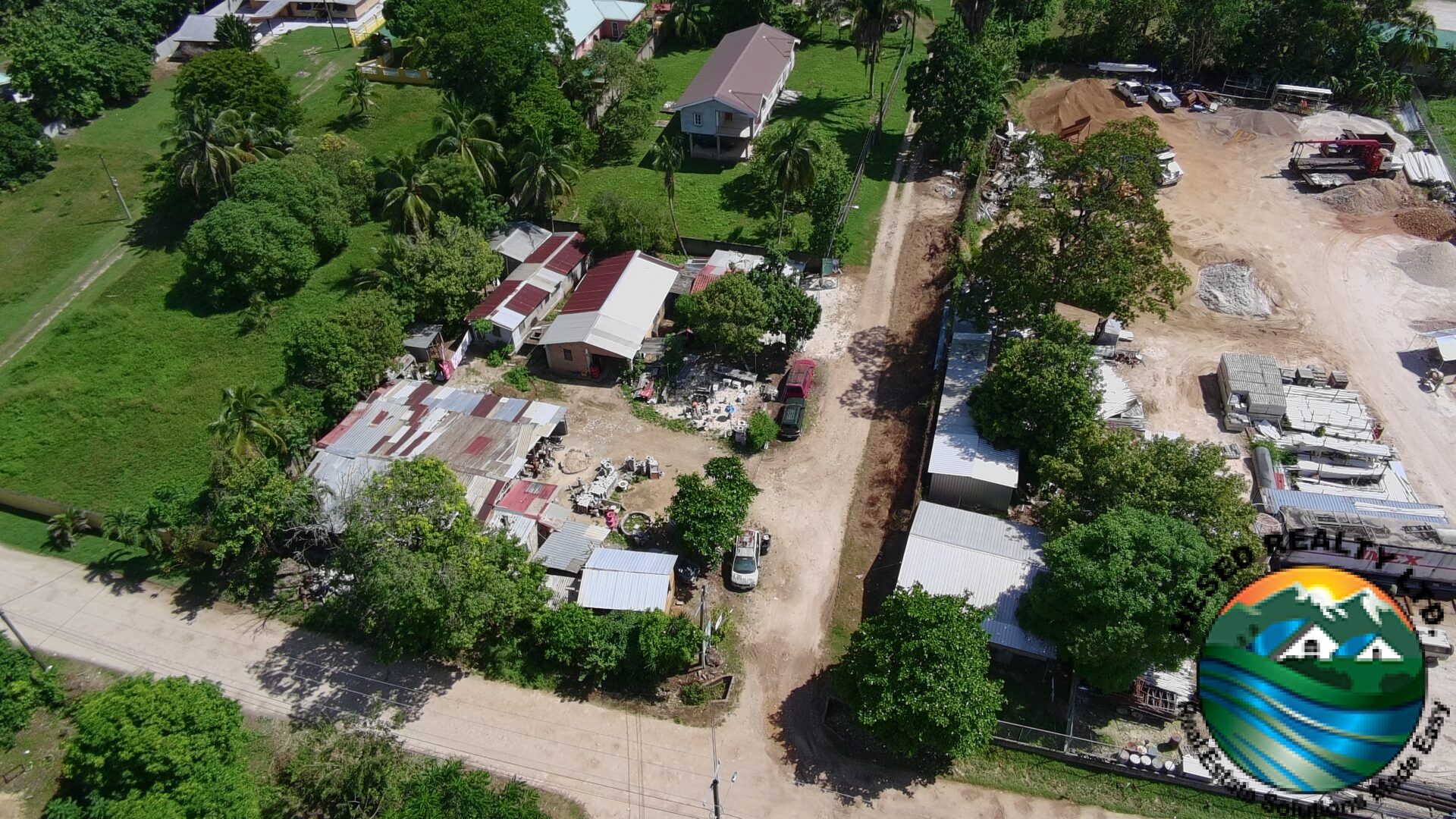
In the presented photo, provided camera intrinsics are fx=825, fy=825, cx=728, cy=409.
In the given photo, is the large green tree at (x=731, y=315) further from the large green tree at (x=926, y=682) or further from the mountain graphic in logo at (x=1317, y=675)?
the mountain graphic in logo at (x=1317, y=675)

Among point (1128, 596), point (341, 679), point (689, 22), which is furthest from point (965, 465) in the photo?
point (689, 22)

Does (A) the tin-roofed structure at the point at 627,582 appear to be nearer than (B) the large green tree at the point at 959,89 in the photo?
Yes

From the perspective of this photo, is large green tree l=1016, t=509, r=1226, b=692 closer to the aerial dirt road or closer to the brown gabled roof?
the aerial dirt road

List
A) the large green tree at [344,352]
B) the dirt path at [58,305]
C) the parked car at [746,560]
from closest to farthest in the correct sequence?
the parked car at [746,560], the large green tree at [344,352], the dirt path at [58,305]

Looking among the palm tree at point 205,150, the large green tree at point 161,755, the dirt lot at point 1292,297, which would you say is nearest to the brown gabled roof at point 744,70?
the dirt lot at point 1292,297

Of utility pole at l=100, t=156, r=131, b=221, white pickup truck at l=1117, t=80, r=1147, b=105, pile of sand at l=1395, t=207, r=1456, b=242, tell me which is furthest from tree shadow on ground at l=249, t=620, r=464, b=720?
white pickup truck at l=1117, t=80, r=1147, b=105
